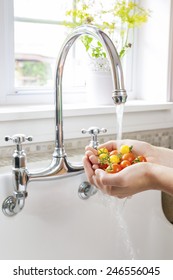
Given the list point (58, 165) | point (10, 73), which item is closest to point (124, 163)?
point (58, 165)

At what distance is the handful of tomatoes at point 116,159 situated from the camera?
1.14 metres

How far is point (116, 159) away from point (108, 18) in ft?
2.92

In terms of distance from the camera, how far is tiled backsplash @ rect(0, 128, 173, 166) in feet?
4.81

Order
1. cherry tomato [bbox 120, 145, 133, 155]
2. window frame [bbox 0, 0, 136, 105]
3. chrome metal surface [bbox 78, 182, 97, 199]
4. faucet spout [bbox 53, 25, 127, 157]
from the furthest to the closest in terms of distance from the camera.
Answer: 1. window frame [bbox 0, 0, 136, 105]
2. chrome metal surface [bbox 78, 182, 97, 199]
3. cherry tomato [bbox 120, 145, 133, 155]
4. faucet spout [bbox 53, 25, 127, 157]

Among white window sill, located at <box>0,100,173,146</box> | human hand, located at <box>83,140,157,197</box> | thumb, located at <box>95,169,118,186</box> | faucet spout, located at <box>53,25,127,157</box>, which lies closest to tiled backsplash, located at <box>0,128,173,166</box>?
white window sill, located at <box>0,100,173,146</box>

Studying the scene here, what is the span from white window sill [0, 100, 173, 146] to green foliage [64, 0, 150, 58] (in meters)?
0.24

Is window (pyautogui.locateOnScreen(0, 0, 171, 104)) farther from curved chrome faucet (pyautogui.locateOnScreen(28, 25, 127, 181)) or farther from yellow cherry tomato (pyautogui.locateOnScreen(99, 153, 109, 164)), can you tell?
yellow cherry tomato (pyautogui.locateOnScreen(99, 153, 109, 164))

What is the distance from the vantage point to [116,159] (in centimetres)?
117

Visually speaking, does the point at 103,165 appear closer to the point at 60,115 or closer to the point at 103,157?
the point at 103,157

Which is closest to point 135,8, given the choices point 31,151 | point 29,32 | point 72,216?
point 29,32

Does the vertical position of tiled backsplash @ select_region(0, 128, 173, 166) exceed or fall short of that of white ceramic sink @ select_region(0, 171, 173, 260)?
it exceeds it

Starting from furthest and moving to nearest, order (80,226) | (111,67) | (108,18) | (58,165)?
(108,18)
(80,226)
(58,165)
(111,67)

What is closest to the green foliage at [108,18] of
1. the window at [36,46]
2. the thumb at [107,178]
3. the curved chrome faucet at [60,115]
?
the window at [36,46]

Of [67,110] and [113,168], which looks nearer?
[113,168]
